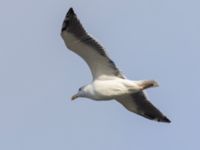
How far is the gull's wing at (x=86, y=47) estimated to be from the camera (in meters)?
32.6

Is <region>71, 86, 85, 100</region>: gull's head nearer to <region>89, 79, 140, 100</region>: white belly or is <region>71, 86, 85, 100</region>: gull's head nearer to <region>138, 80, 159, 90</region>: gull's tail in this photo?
<region>89, 79, 140, 100</region>: white belly

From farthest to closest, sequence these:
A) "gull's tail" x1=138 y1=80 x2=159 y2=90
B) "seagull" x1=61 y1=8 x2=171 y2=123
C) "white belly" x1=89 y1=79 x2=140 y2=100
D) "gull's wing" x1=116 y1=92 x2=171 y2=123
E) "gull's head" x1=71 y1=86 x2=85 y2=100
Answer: "gull's wing" x1=116 y1=92 x2=171 y2=123 < "gull's head" x1=71 y1=86 x2=85 y2=100 < "white belly" x1=89 y1=79 x2=140 y2=100 < "seagull" x1=61 y1=8 x2=171 y2=123 < "gull's tail" x1=138 y1=80 x2=159 y2=90

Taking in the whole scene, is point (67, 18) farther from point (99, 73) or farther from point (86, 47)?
point (99, 73)

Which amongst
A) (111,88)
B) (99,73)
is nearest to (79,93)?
(99,73)

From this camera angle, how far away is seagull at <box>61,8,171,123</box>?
32.6 meters

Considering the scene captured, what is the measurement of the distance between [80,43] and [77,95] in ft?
7.28

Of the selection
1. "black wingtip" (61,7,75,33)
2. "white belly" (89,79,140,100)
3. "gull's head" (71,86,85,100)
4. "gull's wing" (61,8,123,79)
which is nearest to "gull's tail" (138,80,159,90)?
"white belly" (89,79,140,100)

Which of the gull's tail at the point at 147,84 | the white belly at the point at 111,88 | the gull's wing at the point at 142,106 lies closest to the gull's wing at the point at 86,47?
the white belly at the point at 111,88

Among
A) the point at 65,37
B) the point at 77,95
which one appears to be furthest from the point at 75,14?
the point at 77,95

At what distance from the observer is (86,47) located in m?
32.9

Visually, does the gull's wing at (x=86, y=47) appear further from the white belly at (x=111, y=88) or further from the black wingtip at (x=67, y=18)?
the white belly at (x=111, y=88)

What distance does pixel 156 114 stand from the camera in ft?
114

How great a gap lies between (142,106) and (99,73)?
1.84 meters

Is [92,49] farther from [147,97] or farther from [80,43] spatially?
[147,97]
